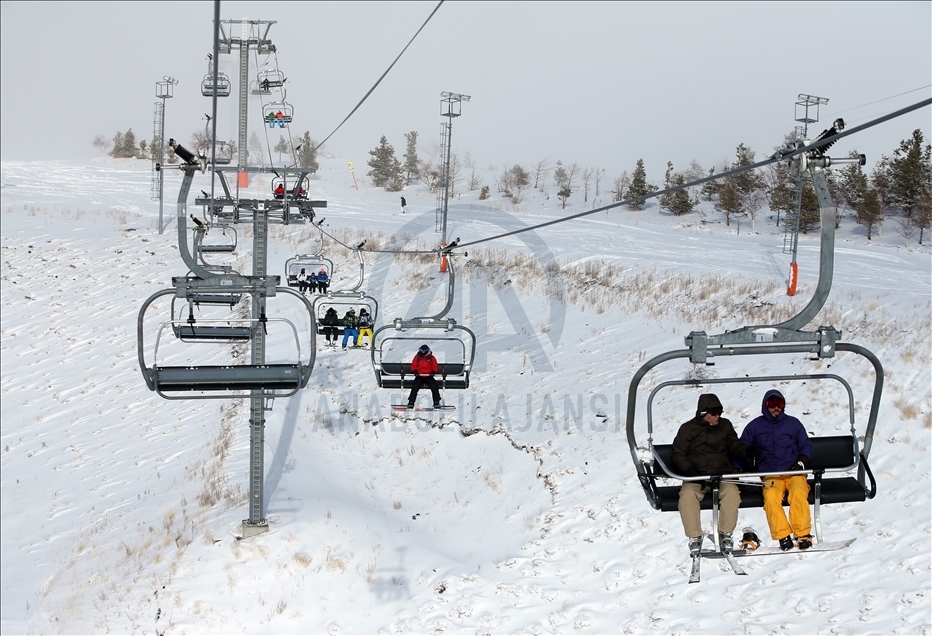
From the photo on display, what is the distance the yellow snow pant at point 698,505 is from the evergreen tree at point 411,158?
7234 cm

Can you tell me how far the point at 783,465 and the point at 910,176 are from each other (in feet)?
126

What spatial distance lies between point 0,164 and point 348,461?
68163 millimetres

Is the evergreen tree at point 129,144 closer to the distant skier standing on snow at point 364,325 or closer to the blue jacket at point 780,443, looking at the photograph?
the distant skier standing on snow at point 364,325

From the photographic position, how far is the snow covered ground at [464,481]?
35.5 ft

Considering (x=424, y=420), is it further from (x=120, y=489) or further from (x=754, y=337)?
(x=754, y=337)

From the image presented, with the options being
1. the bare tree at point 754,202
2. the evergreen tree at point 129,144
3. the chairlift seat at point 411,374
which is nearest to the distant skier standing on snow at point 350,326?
the chairlift seat at point 411,374

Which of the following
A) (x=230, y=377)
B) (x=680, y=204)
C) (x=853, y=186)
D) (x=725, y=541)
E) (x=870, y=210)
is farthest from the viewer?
(x=680, y=204)

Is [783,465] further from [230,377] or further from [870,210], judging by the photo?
[870,210]

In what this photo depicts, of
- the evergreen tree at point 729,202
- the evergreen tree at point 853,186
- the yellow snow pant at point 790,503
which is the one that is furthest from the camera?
the evergreen tree at point 729,202

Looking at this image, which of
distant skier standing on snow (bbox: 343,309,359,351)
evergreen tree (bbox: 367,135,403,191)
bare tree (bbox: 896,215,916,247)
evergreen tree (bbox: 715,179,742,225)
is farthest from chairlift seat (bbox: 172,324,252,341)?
evergreen tree (bbox: 367,135,403,191)

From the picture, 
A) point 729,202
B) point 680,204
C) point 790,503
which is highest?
point 729,202

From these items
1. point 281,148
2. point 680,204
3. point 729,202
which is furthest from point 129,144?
point 281,148

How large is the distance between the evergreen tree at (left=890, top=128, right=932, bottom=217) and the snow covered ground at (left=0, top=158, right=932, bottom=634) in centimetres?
1353

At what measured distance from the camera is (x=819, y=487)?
20.4ft
